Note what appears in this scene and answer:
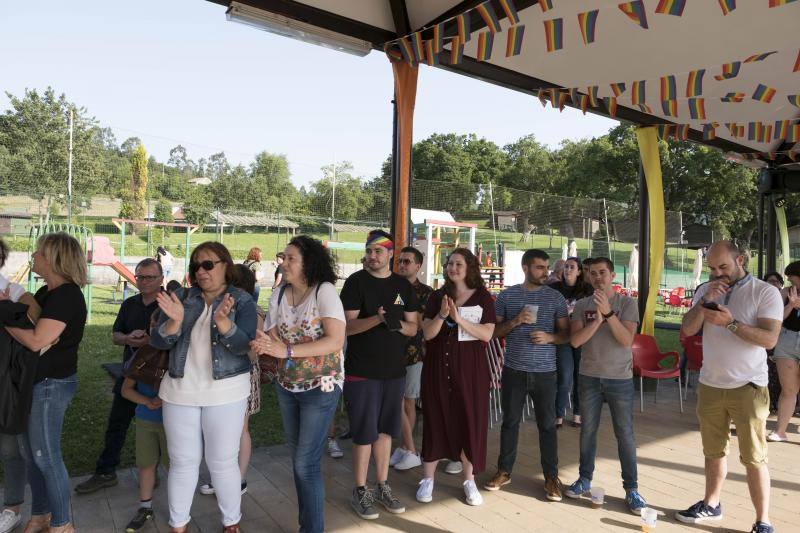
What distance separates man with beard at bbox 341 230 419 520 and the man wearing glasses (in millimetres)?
1228

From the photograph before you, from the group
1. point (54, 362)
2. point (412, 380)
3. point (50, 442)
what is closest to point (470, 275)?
point (412, 380)

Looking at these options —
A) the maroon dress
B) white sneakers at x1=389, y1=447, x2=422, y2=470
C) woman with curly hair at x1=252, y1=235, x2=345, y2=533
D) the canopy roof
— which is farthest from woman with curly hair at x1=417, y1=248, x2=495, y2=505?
the canopy roof

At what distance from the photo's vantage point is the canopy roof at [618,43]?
4.86 metres

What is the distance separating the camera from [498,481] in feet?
12.8

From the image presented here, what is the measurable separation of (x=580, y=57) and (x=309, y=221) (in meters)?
7.45

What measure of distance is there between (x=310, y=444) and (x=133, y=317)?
4.99ft

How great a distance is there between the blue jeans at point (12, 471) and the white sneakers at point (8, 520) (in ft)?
0.14

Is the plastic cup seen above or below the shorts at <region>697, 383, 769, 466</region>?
below

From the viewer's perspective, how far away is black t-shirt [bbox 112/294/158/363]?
3.53m

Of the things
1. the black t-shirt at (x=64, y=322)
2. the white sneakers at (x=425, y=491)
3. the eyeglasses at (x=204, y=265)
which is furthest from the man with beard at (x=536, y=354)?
the black t-shirt at (x=64, y=322)

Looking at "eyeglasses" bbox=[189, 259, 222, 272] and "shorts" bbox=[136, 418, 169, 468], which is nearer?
"eyeglasses" bbox=[189, 259, 222, 272]

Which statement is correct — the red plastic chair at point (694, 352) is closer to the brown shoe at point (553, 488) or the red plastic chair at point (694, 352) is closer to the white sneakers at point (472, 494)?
the brown shoe at point (553, 488)

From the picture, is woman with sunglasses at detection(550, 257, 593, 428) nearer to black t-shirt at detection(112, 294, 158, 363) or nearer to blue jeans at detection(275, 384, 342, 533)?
blue jeans at detection(275, 384, 342, 533)

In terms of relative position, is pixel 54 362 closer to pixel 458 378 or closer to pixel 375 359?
pixel 375 359
